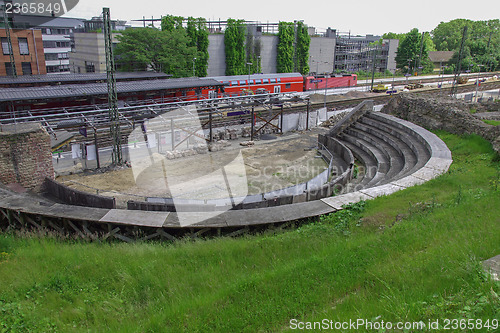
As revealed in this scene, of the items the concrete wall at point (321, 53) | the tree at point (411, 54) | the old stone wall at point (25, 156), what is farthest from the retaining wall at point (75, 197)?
the tree at point (411, 54)

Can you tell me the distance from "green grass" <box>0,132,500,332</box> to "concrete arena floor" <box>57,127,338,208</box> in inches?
339

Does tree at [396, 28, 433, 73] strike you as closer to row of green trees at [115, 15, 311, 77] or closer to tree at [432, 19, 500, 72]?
tree at [432, 19, 500, 72]

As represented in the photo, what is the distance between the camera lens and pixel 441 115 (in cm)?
2455

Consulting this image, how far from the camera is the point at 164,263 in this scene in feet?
29.6

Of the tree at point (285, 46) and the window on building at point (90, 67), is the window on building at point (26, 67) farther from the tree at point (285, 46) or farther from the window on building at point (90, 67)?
the tree at point (285, 46)

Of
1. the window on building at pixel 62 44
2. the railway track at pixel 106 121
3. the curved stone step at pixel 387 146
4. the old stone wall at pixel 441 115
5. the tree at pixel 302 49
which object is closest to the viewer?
the curved stone step at pixel 387 146

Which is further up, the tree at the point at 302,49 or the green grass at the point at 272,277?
the tree at the point at 302,49

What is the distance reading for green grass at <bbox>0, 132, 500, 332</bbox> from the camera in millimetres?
6172

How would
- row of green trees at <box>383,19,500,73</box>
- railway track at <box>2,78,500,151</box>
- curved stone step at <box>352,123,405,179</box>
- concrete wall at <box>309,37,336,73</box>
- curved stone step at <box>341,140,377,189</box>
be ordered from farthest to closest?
1. row of green trees at <box>383,19,500,73</box>
2. concrete wall at <box>309,37,336,73</box>
3. railway track at <box>2,78,500,151</box>
4. curved stone step at <box>352,123,405,179</box>
5. curved stone step at <box>341,140,377,189</box>

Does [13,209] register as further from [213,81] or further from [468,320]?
[213,81]

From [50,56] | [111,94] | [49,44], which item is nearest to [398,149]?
[111,94]

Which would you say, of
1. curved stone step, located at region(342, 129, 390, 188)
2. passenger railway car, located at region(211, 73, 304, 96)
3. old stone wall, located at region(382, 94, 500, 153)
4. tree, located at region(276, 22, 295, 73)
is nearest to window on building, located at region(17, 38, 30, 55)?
passenger railway car, located at region(211, 73, 304, 96)

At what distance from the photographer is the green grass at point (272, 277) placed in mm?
6172

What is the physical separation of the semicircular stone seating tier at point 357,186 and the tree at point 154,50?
31300mm
